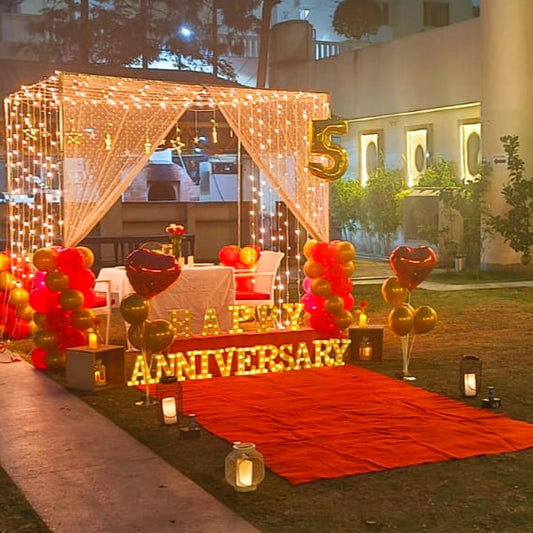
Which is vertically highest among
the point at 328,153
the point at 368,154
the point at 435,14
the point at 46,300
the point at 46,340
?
the point at 435,14

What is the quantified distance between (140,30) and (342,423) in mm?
18369

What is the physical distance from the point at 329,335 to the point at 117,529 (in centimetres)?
467

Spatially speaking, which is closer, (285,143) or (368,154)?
(285,143)

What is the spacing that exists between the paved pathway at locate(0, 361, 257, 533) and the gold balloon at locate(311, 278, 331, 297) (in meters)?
2.73

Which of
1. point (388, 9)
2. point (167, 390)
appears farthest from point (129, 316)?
point (388, 9)

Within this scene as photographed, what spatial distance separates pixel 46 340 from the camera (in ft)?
25.3

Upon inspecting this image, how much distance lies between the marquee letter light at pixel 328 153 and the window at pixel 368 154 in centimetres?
1118

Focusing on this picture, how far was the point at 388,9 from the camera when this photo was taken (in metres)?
24.4

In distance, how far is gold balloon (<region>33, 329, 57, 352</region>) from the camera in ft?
25.3

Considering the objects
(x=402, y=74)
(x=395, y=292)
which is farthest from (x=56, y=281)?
(x=402, y=74)

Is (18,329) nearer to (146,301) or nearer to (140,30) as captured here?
(146,301)

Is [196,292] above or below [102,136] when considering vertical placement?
below

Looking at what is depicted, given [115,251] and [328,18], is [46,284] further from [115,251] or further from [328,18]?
[328,18]

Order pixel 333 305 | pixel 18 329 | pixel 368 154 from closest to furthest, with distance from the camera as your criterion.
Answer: pixel 333 305 → pixel 18 329 → pixel 368 154
